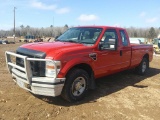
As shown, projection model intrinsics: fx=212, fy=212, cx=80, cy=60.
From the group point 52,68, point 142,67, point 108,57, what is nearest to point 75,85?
point 52,68

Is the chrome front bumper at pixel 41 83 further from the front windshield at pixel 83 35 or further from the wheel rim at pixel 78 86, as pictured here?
the front windshield at pixel 83 35

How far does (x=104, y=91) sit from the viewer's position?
619 cm

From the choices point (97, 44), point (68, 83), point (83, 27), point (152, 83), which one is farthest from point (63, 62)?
point (152, 83)

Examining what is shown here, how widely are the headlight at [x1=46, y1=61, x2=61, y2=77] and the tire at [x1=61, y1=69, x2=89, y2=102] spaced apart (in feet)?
1.48

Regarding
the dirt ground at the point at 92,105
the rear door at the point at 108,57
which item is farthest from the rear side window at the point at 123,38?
the dirt ground at the point at 92,105

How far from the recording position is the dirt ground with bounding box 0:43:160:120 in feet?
14.7

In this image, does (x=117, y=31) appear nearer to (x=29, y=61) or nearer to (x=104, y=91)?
(x=104, y=91)

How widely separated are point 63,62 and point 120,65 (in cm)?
261

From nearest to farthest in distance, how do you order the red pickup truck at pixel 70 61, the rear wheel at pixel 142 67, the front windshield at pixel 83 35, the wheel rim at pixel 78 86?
the red pickup truck at pixel 70 61 → the wheel rim at pixel 78 86 → the front windshield at pixel 83 35 → the rear wheel at pixel 142 67

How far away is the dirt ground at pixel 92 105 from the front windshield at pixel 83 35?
1.50m

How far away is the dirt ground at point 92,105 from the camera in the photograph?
4.49 meters

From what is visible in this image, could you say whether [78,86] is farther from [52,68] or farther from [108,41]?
[108,41]

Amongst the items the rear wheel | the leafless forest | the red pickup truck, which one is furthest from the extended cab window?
the leafless forest

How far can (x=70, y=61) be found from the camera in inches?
189
